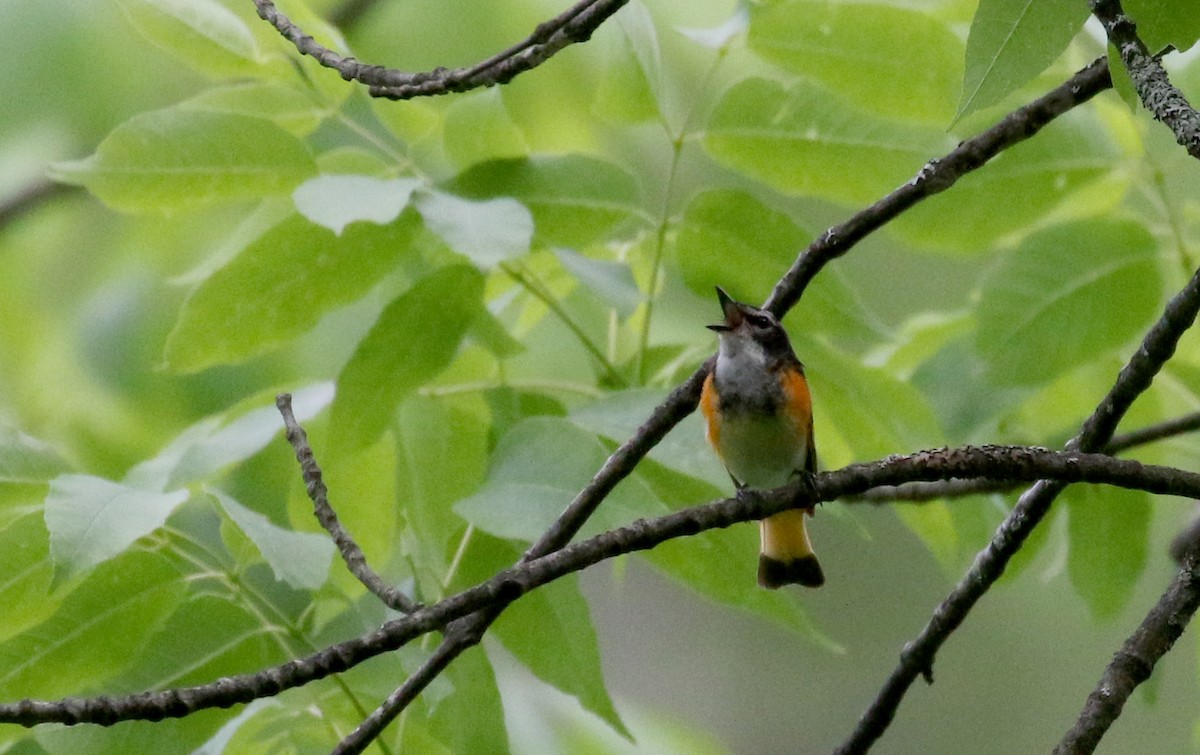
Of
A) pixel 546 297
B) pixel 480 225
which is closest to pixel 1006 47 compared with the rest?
pixel 480 225

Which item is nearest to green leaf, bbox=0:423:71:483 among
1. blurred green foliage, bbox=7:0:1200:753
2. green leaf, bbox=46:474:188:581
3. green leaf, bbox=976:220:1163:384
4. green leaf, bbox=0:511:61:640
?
blurred green foliage, bbox=7:0:1200:753

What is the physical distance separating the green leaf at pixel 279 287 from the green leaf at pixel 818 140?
2.25 ft

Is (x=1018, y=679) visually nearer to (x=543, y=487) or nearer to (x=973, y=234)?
(x=973, y=234)

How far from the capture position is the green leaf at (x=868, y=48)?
7.93 feet

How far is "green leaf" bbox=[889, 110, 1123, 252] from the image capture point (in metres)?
2.62

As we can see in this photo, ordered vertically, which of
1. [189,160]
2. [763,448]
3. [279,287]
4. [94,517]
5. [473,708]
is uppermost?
[189,160]

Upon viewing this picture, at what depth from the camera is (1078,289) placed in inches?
101

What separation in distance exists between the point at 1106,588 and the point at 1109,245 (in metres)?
0.74

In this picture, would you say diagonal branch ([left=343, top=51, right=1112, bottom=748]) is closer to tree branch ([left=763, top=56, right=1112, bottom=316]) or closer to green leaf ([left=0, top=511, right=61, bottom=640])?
tree branch ([left=763, top=56, right=1112, bottom=316])

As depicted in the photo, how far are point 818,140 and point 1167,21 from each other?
38.1 inches

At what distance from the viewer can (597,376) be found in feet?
8.20

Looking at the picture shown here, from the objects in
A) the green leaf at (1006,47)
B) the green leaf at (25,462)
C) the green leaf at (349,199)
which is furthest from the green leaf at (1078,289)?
the green leaf at (25,462)

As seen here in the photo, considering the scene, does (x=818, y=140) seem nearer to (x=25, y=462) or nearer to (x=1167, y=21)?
(x=1167, y=21)

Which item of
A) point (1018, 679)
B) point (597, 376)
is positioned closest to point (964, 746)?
point (1018, 679)
